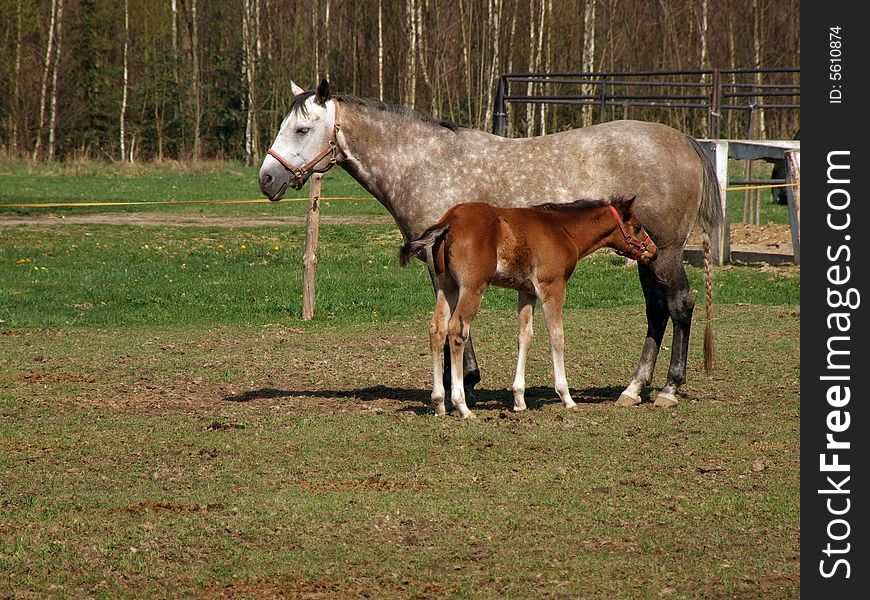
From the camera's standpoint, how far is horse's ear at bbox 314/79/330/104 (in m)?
8.70

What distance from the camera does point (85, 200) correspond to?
27.3 metres

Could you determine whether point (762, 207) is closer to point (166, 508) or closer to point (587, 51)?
point (587, 51)

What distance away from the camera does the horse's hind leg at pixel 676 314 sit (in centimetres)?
897

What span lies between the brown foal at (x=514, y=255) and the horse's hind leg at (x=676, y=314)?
37 cm

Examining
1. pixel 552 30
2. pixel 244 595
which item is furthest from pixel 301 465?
pixel 552 30

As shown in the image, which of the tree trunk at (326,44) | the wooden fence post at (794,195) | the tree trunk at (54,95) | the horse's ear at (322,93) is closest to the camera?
the horse's ear at (322,93)

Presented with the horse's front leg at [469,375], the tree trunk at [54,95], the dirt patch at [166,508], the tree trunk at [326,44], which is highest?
the tree trunk at [326,44]

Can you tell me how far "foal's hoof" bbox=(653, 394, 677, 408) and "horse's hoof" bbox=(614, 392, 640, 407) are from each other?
0.15 m

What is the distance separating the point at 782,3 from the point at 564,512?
43.9 m

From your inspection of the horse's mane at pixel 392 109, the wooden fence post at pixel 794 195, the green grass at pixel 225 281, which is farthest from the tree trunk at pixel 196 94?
the horse's mane at pixel 392 109

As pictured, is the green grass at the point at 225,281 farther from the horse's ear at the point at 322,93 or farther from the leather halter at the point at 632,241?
the leather halter at the point at 632,241

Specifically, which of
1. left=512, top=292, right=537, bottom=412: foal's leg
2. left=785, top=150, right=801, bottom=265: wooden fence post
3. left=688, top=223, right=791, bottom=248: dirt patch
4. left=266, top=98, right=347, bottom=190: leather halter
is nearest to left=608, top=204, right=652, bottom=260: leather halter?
left=512, top=292, right=537, bottom=412: foal's leg

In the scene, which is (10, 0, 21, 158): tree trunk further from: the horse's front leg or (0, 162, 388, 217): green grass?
the horse's front leg
